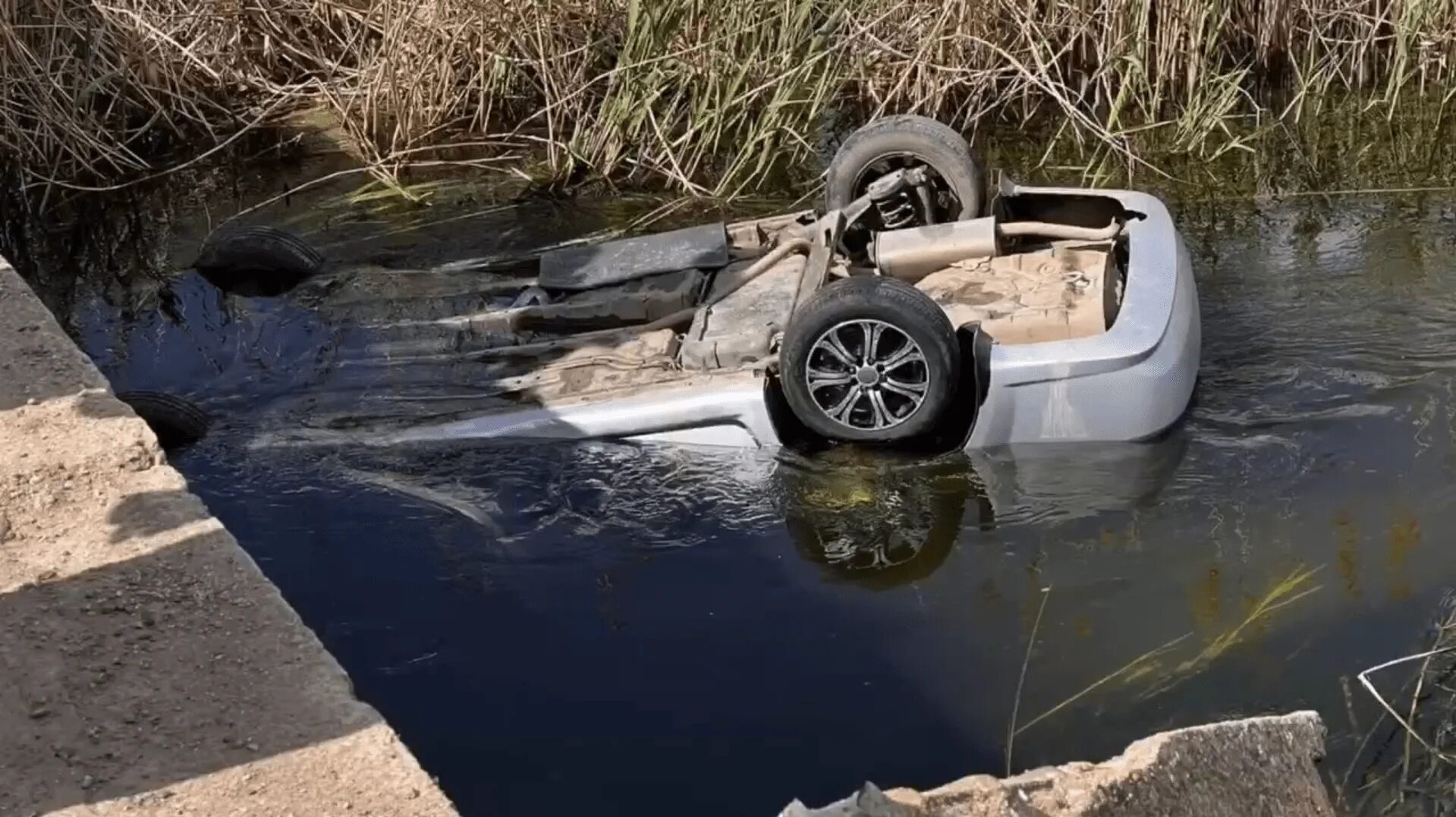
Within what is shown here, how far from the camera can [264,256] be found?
26.5 feet

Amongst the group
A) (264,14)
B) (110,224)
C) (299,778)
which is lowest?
(299,778)

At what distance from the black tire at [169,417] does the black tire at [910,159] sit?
2.66 m

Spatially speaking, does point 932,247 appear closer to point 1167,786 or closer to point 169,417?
point 169,417

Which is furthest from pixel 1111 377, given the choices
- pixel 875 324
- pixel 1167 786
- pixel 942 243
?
pixel 1167 786

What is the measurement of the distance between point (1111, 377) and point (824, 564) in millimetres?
1131

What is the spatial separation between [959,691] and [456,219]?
5220 mm

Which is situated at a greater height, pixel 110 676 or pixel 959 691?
pixel 110 676

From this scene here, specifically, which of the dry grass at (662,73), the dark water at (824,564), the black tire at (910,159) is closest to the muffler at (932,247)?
the black tire at (910,159)

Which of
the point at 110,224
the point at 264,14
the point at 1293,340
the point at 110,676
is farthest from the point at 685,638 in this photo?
the point at 264,14

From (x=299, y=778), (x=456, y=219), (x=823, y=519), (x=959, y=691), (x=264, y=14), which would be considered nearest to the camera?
(x=299, y=778)

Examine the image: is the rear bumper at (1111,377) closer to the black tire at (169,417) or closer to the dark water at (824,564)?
the dark water at (824,564)

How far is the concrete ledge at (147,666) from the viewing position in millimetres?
3473

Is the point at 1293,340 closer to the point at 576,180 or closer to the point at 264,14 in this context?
the point at 576,180

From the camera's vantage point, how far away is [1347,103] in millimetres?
10531
